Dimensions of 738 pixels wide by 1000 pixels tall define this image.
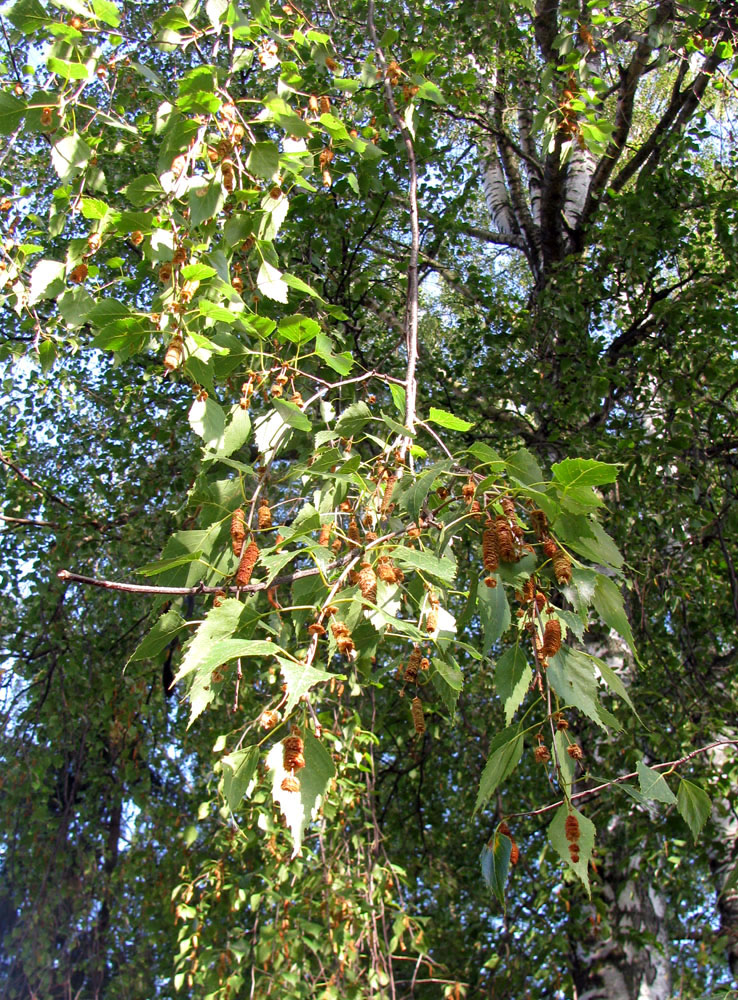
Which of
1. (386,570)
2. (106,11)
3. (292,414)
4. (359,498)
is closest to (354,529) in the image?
(359,498)

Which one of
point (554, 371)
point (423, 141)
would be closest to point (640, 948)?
point (554, 371)

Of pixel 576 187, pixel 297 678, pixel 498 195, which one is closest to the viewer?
pixel 297 678

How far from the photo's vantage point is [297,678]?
29.4 inches

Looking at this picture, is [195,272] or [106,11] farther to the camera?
[106,11]

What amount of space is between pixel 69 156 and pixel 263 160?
0.33 m

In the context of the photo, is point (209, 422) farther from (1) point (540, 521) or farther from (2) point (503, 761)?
(2) point (503, 761)

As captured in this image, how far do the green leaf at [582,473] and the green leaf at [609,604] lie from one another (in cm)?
14

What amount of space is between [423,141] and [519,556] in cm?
258

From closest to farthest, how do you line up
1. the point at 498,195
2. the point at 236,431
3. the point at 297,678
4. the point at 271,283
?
the point at 297,678 → the point at 236,431 → the point at 271,283 → the point at 498,195

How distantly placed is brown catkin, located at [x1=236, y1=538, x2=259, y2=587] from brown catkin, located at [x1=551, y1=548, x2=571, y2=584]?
0.36 meters

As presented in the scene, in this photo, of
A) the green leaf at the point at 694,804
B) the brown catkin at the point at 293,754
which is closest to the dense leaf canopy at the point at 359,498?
the brown catkin at the point at 293,754

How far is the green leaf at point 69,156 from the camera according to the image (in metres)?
1.36

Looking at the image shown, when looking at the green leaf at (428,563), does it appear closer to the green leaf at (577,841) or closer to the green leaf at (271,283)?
the green leaf at (577,841)

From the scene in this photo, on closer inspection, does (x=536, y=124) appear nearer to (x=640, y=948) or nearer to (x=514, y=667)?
(x=514, y=667)
